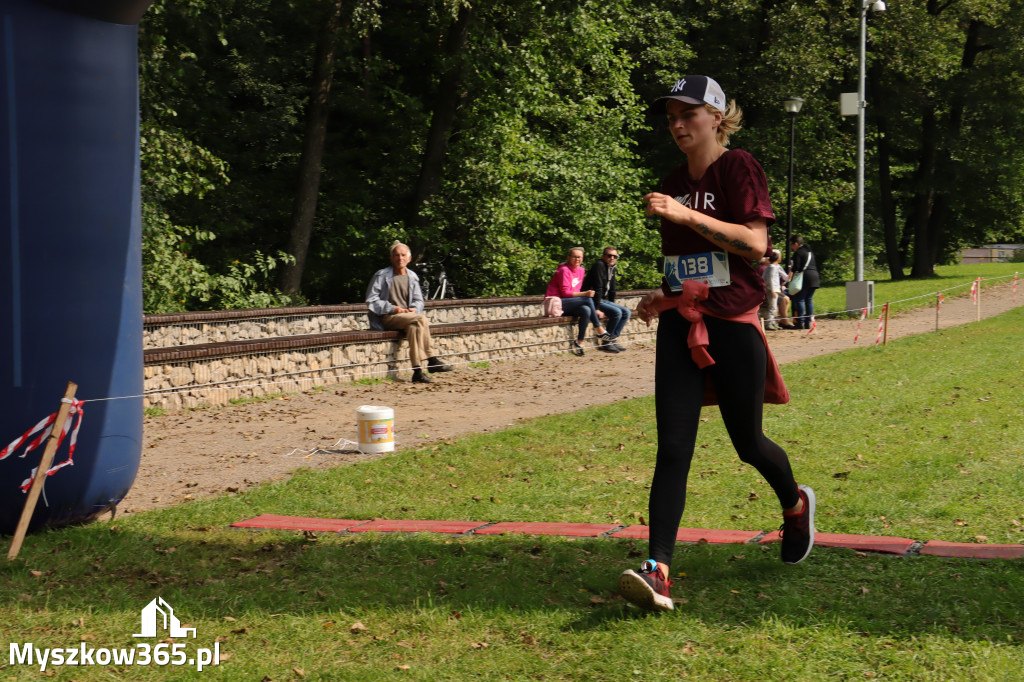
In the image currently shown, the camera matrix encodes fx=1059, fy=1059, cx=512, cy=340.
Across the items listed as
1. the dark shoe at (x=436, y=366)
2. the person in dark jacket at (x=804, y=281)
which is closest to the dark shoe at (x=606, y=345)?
the dark shoe at (x=436, y=366)

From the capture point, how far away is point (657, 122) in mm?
35156

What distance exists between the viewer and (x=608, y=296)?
1834 centimetres

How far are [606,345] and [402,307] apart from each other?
15.0ft

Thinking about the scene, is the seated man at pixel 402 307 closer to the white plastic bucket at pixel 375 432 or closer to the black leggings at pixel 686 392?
the white plastic bucket at pixel 375 432

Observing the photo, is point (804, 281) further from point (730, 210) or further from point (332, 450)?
point (730, 210)

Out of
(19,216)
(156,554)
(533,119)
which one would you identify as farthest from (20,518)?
(533,119)

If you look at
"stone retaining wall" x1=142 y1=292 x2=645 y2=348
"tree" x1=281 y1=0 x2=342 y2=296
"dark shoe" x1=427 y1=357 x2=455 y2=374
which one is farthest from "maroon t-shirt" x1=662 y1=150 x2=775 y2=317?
"tree" x1=281 y1=0 x2=342 y2=296

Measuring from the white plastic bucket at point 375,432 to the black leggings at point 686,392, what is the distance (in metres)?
4.71

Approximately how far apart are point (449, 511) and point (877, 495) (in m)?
2.61

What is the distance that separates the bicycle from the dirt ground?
5923 millimetres

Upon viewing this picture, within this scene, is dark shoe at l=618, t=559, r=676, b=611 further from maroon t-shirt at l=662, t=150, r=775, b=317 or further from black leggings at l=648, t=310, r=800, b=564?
maroon t-shirt at l=662, t=150, r=775, b=317

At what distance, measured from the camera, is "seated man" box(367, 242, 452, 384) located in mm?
14000

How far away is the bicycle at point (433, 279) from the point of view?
2261 cm

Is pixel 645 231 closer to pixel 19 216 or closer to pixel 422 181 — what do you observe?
pixel 422 181
